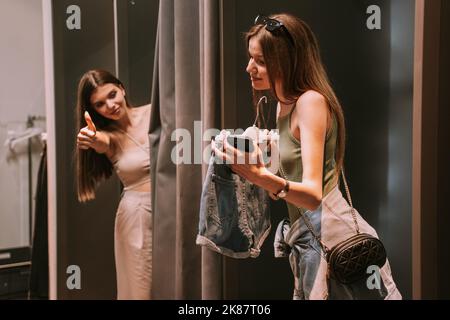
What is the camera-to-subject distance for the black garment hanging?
4.35ft

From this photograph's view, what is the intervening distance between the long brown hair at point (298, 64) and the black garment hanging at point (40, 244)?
711 millimetres

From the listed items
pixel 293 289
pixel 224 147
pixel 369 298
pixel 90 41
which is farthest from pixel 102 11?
pixel 369 298

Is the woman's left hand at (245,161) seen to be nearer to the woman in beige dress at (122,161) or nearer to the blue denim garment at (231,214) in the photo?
the blue denim garment at (231,214)

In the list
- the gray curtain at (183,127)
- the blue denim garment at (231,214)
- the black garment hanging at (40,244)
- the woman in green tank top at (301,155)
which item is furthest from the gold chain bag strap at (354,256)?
the black garment hanging at (40,244)

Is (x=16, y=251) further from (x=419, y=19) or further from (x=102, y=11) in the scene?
(x=419, y=19)

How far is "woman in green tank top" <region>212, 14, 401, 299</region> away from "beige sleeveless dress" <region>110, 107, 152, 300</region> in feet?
0.91

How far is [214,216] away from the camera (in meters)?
1.08

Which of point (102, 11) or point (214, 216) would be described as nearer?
point (214, 216)

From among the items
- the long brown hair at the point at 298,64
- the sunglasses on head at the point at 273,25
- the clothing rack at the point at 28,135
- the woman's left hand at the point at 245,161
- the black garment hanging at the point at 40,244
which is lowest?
the black garment hanging at the point at 40,244

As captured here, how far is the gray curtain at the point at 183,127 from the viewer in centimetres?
112

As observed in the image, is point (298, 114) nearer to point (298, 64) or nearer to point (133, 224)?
point (298, 64)

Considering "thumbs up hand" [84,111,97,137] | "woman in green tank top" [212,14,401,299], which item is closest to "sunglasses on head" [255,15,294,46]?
"woman in green tank top" [212,14,401,299]

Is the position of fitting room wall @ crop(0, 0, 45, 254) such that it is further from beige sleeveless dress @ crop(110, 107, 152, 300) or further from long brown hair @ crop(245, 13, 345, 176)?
long brown hair @ crop(245, 13, 345, 176)

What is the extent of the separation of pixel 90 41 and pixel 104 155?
0.29 meters
